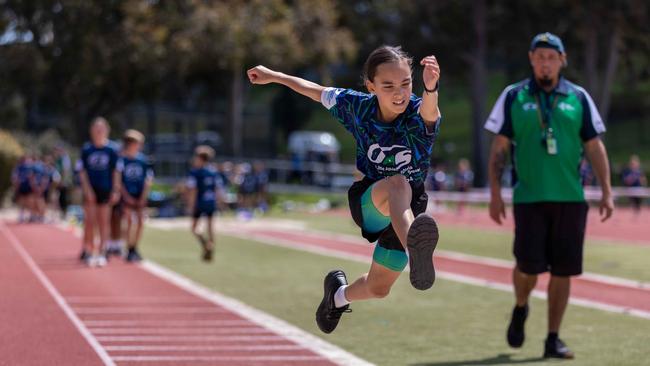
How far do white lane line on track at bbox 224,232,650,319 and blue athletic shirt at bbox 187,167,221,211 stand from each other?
221cm

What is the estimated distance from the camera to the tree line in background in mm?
46250

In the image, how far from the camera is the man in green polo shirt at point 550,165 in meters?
8.25

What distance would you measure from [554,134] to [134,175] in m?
10.1

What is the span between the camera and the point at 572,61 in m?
54.2

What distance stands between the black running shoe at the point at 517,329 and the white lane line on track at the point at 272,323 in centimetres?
110

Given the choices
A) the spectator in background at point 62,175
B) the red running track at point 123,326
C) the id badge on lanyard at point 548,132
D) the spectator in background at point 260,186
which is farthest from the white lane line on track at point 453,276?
the spectator in background at point 260,186

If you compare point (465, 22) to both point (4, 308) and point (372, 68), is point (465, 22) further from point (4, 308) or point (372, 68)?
point (372, 68)

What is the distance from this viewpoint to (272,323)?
10.2 m

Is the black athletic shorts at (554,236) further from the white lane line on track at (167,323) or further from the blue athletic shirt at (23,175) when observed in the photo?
the blue athletic shirt at (23,175)

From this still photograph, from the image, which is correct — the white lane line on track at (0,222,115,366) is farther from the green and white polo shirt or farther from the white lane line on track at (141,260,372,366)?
the green and white polo shirt

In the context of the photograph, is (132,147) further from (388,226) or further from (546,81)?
(388,226)

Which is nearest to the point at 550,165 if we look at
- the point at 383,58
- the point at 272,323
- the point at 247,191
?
the point at 383,58

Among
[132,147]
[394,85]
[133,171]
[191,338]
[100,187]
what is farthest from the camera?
[133,171]

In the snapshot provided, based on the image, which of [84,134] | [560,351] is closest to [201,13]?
[84,134]
